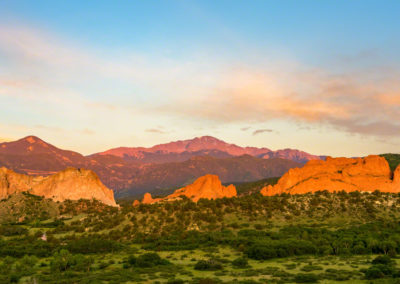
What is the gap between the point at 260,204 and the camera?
10762cm

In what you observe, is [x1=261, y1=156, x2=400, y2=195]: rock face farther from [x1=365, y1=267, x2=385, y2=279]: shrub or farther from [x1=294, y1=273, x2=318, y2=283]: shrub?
[x1=294, y1=273, x2=318, y2=283]: shrub

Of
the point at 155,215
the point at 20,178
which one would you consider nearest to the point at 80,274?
the point at 155,215

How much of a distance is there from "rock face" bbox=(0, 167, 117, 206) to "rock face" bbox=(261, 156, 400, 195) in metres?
73.7

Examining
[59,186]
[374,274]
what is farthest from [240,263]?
[59,186]

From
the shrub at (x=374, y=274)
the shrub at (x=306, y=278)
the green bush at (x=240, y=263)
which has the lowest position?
the green bush at (x=240, y=263)

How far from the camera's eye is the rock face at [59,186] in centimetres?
13362

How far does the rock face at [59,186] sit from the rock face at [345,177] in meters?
73.7

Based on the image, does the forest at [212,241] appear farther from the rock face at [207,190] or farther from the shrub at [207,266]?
the rock face at [207,190]

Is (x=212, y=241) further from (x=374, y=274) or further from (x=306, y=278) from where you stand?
(x=374, y=274)

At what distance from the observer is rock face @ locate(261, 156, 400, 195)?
118 metres

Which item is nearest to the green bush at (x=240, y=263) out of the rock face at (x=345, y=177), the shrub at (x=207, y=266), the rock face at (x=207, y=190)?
the shrub at (x=207, y=266)

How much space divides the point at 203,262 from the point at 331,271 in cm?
1871

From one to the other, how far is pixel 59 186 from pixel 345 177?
108 metres

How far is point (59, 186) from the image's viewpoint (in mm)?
136625
